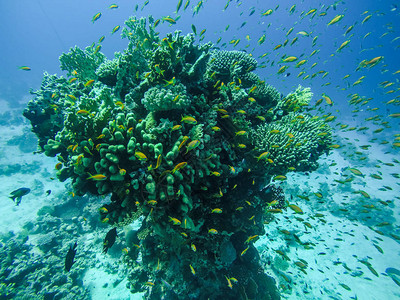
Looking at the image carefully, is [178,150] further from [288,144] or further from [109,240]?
[288,144]

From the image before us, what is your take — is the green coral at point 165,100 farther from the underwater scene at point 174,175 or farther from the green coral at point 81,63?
the green coral at point 81,63

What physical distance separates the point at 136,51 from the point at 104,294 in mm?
9350

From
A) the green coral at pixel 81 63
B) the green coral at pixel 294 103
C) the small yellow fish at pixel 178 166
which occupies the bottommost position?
the small yellow fish at pixel 178 166

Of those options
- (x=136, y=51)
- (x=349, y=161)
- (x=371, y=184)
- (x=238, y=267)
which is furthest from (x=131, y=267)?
(x=349, y=161)

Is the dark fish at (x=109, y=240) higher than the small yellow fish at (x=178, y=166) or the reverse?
the reverse

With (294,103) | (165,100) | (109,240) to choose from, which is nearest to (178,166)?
(165,100)

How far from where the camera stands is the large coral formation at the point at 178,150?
136 inches

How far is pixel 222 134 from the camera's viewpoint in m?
4.73

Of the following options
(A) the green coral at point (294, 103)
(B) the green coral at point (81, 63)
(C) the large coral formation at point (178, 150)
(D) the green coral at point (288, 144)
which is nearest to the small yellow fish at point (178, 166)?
(C) the large coral formation at point (178, 150)

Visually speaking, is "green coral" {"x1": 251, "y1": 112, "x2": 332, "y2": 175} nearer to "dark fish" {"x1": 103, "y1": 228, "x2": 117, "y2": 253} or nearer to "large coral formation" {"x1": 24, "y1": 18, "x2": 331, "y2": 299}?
"large coral formation" {"x1": 24, "y1": 18, "x2": 331, "y2": 299}

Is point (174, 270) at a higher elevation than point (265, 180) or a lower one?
lower

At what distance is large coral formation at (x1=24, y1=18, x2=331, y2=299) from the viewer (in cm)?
346

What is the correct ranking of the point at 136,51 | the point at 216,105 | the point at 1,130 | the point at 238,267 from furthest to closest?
1. the point at 1,130
2. the point at 238,267
3. the point at 136,51
4. the point at 216,105

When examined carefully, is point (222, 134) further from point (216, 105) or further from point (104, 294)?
point (104, 294)
